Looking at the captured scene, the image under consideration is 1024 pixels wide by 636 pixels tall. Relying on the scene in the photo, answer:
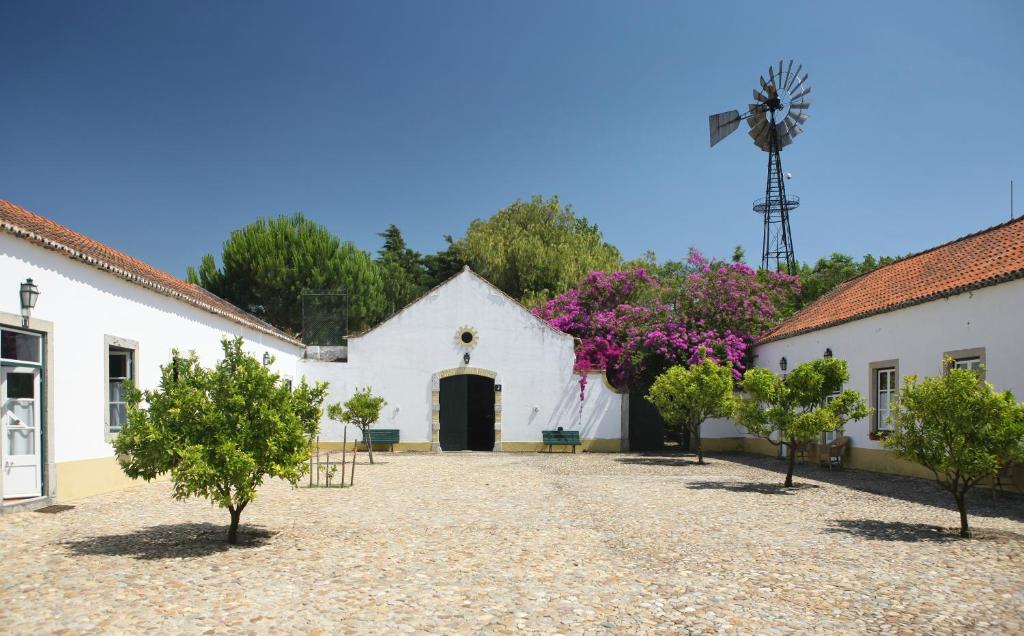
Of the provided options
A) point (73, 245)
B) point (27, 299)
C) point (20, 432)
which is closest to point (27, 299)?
point (27, 299)

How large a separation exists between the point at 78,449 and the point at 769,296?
19666mm

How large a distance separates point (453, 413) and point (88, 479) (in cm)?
1267

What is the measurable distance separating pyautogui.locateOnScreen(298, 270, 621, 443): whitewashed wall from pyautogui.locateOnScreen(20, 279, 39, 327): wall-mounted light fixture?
1326cm

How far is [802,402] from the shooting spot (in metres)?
12.6

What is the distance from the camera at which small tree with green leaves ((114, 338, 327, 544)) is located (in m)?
7.36

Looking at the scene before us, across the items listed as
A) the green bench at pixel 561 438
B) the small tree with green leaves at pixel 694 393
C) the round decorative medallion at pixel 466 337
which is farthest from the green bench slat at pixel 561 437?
the small tree with green leaves at pixel 694 393

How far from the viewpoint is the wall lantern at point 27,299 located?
33.3 ft

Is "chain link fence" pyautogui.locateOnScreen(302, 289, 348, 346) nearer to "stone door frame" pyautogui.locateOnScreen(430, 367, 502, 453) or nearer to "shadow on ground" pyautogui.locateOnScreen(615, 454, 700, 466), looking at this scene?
"stone door frame" pyautogui.locateOnScreen(430, 367, 502, 453)

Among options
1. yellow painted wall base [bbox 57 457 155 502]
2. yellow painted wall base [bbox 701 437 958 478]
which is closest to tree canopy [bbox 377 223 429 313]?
yellow painted wall base [bbox 701 437 958 478]

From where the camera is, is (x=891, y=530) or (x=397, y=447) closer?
(x=891, y=530)

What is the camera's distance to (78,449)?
11.5m

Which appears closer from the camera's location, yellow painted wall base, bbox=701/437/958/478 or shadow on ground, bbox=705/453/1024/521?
shadow on ground, bbox=705/453/1024/521

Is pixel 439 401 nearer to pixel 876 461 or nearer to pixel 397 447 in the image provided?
pixel 397 447

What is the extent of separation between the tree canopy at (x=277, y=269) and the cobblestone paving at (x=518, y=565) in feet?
77.7
